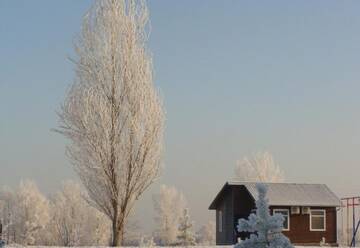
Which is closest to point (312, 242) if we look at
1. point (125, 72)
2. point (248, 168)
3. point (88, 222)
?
point (125, 72)

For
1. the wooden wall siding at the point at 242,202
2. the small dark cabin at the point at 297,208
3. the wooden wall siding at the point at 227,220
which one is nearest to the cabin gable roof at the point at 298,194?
the small dark cabin at the point at 297,208

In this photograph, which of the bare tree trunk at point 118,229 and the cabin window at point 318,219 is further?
the cabin window at point 318,219

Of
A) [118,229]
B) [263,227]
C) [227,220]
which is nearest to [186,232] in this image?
[227,220]

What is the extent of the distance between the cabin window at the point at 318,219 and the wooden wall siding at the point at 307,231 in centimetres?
18

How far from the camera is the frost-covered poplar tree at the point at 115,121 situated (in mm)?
27469

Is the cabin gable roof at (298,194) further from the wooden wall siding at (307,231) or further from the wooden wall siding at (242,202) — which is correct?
the wooden wall siding at (307,231)

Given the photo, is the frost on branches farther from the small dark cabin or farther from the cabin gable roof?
the cabin gable roof

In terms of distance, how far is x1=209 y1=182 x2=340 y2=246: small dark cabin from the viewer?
3516cm

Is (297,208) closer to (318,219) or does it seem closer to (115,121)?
(318,219)

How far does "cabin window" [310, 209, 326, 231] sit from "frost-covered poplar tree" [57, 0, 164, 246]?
11.4m

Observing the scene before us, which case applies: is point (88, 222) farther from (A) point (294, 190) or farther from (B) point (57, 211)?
(A) point (294, 190)

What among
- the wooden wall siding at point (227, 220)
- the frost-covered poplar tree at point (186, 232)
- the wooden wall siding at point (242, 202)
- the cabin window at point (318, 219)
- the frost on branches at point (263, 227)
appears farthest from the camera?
the frost-covered poplar tree at point (186, 232)

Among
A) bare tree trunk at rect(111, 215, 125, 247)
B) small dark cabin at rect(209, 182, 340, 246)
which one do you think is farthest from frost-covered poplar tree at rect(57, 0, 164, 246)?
small dark cabin at rect(209, 182, 340, 246)

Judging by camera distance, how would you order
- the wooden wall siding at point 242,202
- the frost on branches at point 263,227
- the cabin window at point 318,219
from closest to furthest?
the frost on branches at point 263,227 < the cabin window at point 318,219 < the wooden wall siding at point 242,202
